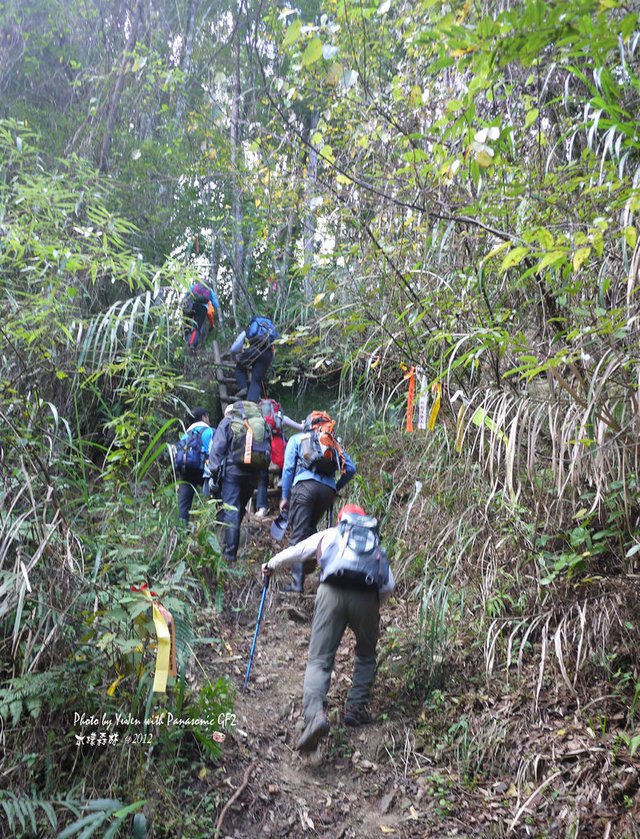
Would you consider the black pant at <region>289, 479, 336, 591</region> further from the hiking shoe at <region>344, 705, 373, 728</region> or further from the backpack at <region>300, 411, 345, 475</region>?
the hiking shoe at <region>344, 705, 373, 728</region>

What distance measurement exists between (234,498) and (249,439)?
25.2 inches

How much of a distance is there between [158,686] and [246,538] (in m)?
4.25

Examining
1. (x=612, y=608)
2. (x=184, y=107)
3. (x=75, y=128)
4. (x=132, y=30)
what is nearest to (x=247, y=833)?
(x=612, y=608)

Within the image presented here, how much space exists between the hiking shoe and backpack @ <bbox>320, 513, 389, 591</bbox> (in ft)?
2.85

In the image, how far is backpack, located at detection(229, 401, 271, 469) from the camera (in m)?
6.74

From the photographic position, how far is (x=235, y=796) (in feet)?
12.3

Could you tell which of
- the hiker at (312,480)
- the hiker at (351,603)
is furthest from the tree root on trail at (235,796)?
the hiker at (312,480)

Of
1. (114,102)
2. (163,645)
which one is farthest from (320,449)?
(114,102)

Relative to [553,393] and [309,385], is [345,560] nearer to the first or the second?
[553,393]

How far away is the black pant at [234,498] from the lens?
6.68m

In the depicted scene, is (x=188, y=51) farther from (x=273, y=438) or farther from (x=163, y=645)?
(x=163, y=645)

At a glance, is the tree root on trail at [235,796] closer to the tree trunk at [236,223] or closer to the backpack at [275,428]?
the backpack at [275,428]

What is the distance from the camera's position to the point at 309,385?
10734 millimetres

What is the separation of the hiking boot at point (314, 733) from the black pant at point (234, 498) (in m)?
2.66
